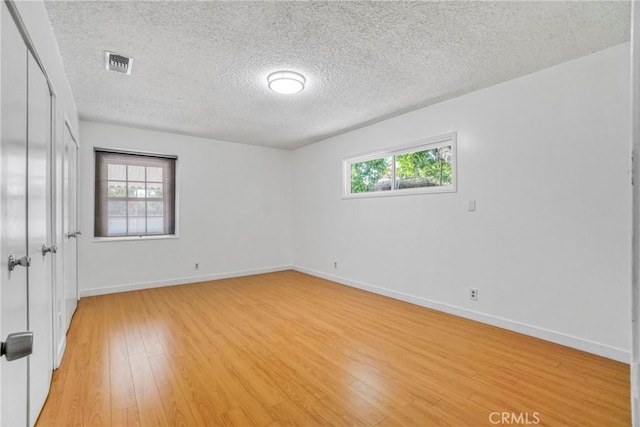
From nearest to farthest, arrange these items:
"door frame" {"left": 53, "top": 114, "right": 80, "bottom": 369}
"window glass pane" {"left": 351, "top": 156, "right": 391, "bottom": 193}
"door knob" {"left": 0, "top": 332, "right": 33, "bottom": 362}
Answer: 1. "door knob" {"left": 0, "top": 332, "right": 33, "bottom": 362}
2. "door frame" {"left": 53, "top": 114, "right": 80, "bottom": 369}
3. "window glass pane" {"left": 351, "top": 156, "right": 391, "bottom": 193}

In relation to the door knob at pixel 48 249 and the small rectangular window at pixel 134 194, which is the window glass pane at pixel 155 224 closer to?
the small rectangular window at pixel 134 194

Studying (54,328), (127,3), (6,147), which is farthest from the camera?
(54,328)

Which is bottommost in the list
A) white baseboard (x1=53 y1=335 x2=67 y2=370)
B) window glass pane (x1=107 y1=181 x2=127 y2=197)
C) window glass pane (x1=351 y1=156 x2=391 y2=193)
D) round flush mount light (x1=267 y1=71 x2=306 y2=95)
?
white baseboard (x1=53 y1=335 x2=67 y2=370)

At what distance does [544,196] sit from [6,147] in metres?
3.72

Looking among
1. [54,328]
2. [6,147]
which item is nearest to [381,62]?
[6,147]

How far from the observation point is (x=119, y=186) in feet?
15.2

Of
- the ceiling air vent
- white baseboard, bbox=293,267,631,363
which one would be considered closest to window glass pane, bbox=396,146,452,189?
white baseboard, bbox=293,267,631,363

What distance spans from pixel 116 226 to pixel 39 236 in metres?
3.18

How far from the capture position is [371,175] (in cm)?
470

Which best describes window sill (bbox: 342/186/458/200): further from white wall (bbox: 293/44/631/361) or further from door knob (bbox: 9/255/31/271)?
door knob (bbox: 9/255/31/271)

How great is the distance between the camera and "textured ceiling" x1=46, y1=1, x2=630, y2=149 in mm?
2043

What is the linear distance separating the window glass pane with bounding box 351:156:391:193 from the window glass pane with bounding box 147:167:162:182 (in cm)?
318

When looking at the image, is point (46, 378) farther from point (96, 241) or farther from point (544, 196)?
point (544, 196)

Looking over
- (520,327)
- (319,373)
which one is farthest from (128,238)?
(520,327)
